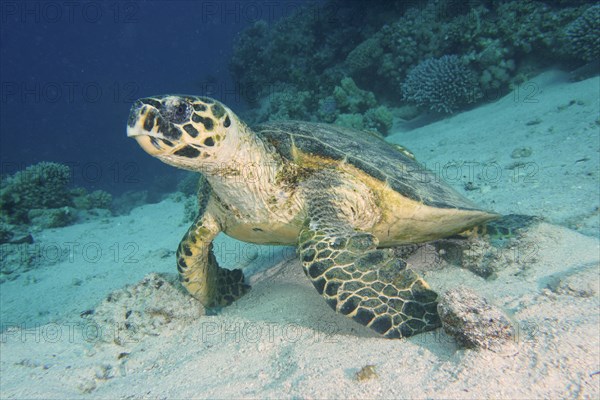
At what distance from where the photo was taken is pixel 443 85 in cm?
952

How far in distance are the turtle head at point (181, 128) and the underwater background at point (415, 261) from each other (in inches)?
59.4

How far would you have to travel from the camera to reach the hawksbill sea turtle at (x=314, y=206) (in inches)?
85.0

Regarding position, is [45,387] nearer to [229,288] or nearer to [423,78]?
[229,288]

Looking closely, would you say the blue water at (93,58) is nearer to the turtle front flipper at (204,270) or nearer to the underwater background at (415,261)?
the underwater background at (415,261)

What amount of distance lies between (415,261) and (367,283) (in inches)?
56.9

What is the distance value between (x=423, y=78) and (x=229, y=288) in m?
8.97

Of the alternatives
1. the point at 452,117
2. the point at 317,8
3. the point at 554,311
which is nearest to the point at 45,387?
the point at 554,311

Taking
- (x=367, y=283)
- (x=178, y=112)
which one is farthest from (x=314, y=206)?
(x=178, y=112)

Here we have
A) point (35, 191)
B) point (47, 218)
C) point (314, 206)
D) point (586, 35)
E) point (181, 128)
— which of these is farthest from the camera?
point (35, 191)

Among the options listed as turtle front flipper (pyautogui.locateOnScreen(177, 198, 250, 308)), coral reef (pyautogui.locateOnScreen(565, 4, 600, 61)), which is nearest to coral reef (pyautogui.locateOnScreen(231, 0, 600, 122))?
coral reef (pyautogui.locateOnScreen(565, 4, 600, 61))

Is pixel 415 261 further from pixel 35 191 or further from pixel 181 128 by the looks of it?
pixel 35 191

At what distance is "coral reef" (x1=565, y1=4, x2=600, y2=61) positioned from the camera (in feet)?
25.5

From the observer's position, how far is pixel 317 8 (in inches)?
675

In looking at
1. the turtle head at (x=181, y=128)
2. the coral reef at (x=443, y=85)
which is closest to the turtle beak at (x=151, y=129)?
the turtle head at (x=181, y=128)
